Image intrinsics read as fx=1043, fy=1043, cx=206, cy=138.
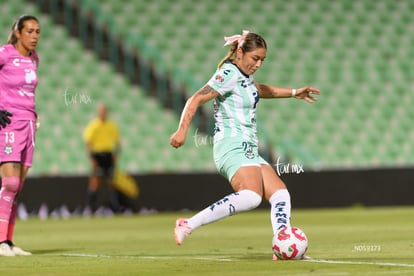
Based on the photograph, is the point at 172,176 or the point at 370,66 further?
the point at 370,66

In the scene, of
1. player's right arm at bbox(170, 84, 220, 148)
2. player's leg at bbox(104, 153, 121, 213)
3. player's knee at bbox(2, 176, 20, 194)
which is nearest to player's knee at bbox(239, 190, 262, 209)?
player's right arm at bbox(170, 84, 220, 148)

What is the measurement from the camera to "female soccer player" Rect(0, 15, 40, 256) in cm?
902

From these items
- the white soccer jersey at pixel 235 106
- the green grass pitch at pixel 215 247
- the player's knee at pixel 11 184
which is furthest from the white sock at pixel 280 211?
the player's knee at pixel 11 184

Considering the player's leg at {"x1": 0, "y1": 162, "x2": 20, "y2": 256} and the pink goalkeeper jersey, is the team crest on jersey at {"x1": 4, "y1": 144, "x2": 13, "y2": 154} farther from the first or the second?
the pink goalkeeper jersey

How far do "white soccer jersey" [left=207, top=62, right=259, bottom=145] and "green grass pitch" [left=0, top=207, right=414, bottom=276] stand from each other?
989 mm

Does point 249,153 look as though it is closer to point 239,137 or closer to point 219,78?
point 239,137

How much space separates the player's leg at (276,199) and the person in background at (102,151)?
1072 centimetres

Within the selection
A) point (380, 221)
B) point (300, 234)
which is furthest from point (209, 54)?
point (300, 234)

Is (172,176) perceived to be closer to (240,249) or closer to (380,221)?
(380,221)

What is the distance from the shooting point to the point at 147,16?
21.1m

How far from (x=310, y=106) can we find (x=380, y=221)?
265 inches

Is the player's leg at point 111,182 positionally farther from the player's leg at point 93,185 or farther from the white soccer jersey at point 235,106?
the white soccer jersey at point 235,106

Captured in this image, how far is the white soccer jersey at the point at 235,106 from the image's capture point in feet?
26.5

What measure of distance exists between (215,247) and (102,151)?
9.45 meters
